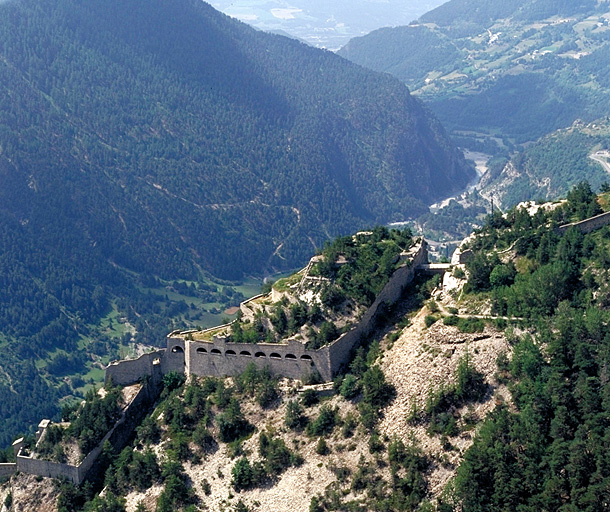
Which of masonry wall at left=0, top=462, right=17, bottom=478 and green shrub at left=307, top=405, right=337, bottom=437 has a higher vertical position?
green shrub at left=307, top=405, right=337, bottom=437

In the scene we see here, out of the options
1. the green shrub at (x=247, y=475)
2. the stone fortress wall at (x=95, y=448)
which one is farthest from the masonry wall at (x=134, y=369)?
the green shrub at (x=247, y=475)

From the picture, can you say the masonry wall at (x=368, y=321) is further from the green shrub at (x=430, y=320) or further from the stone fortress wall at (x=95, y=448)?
the stone fortress wall at (x=95, y=448)

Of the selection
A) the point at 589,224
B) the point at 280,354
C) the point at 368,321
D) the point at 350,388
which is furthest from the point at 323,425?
the point at 589,224

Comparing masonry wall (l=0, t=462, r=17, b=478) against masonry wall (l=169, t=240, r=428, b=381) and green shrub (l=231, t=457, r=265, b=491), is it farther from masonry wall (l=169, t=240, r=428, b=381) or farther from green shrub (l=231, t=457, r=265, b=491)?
green shrub (l=231, t=457, r=265, b=491)

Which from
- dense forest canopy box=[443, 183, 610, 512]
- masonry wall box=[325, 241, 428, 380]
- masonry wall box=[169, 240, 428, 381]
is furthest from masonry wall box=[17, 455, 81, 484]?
dense forest canopy box=[443, 183, 610, 512]

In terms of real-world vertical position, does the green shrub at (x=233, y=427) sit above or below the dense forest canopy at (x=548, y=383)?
below

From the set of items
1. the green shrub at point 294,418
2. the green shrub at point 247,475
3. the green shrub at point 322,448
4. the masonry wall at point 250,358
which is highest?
the masonry wall at point 250,358

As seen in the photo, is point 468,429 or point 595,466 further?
point 468,429

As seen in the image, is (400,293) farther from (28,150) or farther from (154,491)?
(28,150)

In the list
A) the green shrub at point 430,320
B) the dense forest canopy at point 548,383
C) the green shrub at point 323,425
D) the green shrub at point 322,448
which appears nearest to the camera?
the dense forest canopy at point 548,383

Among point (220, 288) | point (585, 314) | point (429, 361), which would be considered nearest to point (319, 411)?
point (429, 361)

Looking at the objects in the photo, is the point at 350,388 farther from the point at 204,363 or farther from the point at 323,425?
the point at 204,363
